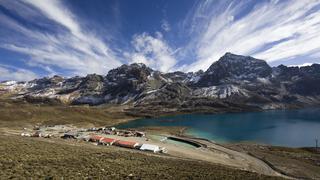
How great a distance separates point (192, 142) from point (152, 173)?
6020 cm

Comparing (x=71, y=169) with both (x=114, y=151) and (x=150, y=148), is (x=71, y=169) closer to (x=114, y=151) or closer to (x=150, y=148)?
(x=114, y=151)

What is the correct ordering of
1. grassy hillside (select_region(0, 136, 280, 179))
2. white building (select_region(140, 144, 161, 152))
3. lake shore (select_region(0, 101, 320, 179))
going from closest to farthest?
grassy hillside (select_region(0, 136, 280, 179)) → lake shore (select_region(0, 101, 320, 179)) → white building (select_region(140, 144, 161, 152))

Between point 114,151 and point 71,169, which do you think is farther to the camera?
point 114,151

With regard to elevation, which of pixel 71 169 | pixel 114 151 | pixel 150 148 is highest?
pixel 71 169

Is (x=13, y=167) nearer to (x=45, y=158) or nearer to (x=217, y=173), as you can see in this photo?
(x=45, y=158)

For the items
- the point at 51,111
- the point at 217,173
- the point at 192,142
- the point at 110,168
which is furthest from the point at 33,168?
the point at 51,111

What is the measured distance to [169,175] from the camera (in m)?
34.2

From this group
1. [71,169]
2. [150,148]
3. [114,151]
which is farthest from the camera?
[150,148]

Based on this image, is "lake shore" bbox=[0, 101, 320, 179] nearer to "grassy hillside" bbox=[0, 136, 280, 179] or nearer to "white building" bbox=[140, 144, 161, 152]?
"grassy hillside" bbox=[0, 136, 280, 179]

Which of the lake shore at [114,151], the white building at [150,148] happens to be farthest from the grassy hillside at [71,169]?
the white building at [150,148]

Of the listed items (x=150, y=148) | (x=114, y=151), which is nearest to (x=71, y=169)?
(x=114, y=151)

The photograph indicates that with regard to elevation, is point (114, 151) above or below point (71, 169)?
below

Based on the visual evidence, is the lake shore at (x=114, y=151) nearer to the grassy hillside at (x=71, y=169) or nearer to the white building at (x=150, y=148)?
the grassy hillside at (x=71, y=169)

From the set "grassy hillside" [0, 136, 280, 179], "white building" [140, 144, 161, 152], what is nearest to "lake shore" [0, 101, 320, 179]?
"grassy hillside" [0, 136, 280, 179]
